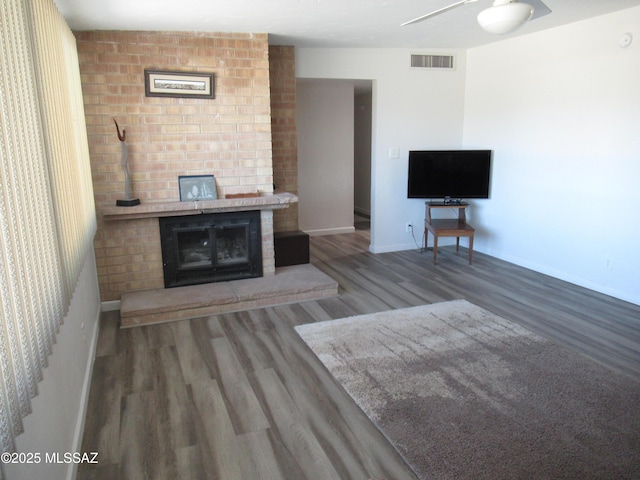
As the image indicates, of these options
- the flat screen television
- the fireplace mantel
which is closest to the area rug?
the fireplace mantel

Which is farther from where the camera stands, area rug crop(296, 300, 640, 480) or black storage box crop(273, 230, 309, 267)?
black storage box crop(273, 230, 309, 267)

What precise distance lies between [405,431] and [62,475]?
1571 mm

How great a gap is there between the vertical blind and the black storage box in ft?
7.72

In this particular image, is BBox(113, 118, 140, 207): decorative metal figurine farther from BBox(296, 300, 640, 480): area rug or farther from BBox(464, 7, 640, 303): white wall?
BBox(464, 7, 640, 303): white wall

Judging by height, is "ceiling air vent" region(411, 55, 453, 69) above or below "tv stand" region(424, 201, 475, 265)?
above

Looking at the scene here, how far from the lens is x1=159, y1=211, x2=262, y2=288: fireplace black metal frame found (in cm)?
434

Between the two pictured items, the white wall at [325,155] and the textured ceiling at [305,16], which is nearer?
the textured ceiling at [305,16]

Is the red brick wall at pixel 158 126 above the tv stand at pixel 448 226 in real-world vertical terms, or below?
above

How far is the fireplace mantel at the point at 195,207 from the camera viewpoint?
13.0 feet

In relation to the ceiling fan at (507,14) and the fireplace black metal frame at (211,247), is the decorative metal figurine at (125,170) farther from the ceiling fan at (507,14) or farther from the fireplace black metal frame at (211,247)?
the ceiling fan at (507,14)

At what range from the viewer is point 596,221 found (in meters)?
4.39

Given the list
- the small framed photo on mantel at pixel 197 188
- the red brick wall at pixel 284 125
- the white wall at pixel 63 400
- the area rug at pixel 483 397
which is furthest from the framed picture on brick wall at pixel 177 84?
the area rug at pixel 483 397

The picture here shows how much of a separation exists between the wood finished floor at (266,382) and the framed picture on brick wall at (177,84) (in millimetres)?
2011

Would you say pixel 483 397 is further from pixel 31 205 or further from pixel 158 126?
pixel 158 126
